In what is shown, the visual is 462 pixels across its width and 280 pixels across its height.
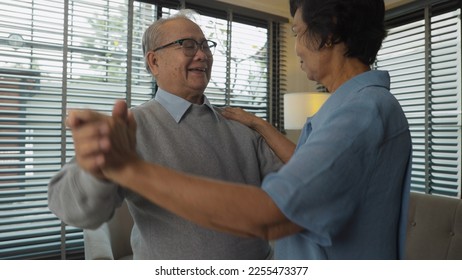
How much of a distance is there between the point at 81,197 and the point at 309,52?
491mm

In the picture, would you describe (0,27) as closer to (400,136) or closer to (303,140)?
(303,140)

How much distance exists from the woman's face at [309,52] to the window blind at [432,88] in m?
1.99

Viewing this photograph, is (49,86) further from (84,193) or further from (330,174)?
(330,174)

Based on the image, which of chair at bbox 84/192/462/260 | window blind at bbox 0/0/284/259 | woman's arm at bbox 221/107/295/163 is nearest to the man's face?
woman's arm at bbox 221/107/295/163

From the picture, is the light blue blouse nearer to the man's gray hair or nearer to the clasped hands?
the clasped hands

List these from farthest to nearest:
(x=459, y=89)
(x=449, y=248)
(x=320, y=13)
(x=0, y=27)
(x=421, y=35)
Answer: (x=421, y=35) → (x=459, y=89) → (x=0, y=27) → (x=449, y=248) → (x=320, y=13)

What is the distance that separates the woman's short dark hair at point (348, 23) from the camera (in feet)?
2.10

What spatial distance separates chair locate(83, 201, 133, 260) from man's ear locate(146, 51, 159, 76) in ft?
2.79

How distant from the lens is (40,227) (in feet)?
6.76

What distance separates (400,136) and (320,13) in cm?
25

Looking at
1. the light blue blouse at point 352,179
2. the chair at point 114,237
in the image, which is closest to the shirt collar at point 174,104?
the light blue blouse at point 352,179

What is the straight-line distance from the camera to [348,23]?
65cm

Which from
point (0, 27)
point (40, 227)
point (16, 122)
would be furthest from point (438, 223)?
point (0, 27)
